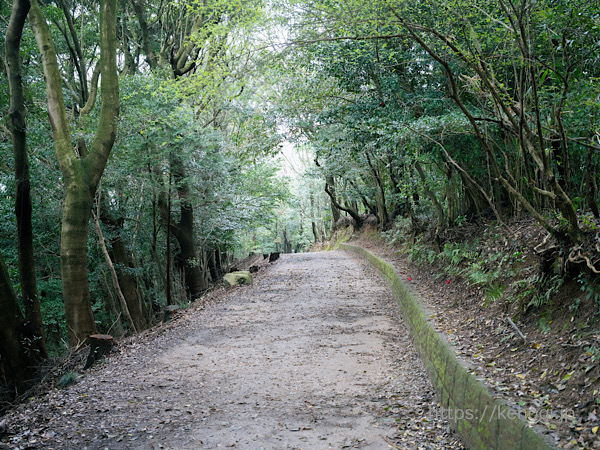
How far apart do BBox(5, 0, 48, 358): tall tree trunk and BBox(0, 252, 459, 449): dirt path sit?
6.19 ft

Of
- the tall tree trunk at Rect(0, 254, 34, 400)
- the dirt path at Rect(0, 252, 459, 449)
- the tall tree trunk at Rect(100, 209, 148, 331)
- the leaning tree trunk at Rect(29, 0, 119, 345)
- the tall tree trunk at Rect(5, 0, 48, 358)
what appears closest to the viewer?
the dirt path at Rect(0, 252, 459, 449)

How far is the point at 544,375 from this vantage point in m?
3.34

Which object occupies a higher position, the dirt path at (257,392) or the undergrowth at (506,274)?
the undergrowth at (506,274)

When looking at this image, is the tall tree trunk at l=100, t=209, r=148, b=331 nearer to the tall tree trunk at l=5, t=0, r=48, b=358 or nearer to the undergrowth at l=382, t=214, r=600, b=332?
the tall tree trunk at l=5, t=0, r=48, b=358

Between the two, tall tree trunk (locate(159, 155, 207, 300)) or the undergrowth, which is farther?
tall tree trunk (locate(159, 155, 207, 300))

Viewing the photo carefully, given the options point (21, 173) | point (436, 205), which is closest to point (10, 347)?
point (21, 173)

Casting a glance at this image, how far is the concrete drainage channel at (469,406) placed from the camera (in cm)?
278

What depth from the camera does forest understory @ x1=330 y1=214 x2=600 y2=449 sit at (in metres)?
2.84

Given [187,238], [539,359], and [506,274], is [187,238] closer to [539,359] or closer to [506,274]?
[506,274]

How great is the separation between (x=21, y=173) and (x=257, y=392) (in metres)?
5.87

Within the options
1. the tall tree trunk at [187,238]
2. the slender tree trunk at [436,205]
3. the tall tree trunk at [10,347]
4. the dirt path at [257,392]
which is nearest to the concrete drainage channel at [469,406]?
the dirt path at [257,392]

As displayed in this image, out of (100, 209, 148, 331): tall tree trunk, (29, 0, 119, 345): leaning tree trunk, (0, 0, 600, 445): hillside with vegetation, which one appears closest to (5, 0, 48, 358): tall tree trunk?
(0, 0, 600, 445): hillside with vegetation

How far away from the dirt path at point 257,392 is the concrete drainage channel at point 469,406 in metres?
0.21

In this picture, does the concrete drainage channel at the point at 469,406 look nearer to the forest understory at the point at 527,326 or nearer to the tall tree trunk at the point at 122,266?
the forest understory at the point at 527,326
